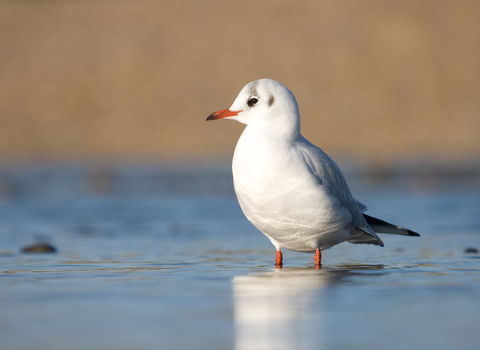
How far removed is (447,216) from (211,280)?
18.9 feet

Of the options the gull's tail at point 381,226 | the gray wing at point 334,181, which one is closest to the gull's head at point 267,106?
the gray wing at point 334,181

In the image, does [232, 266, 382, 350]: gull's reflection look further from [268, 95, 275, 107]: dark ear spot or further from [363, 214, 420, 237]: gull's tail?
[268, 95, 275, 107]: dark ear spot

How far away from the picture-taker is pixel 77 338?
11.3 ft

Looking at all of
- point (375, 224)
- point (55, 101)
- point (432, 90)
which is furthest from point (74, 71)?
point (375, 224)

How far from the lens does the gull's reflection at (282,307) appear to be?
3357 mm

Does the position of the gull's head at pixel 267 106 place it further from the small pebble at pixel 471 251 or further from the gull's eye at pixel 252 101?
the small pebble at pixel 471 251

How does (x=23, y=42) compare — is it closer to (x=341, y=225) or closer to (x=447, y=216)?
(x=447, y=216)

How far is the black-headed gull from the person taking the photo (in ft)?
17.0

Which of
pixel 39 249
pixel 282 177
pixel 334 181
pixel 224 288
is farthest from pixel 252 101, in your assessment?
pixel 39 249

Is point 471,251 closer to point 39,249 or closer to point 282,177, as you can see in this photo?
point 282,177

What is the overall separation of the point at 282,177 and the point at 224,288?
2.99ft

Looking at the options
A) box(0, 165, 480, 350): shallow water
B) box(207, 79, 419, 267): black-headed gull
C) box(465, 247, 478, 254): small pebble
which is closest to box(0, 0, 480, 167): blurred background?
box(0, 165, 480, 350): shallow water

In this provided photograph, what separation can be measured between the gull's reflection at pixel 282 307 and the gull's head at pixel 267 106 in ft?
3.47

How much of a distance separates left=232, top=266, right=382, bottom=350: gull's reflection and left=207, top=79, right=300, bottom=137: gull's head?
1057 millimetres
